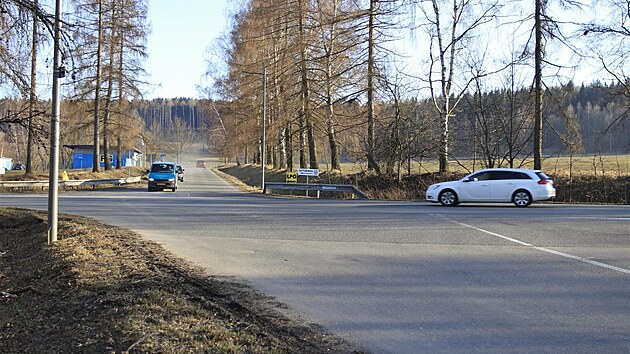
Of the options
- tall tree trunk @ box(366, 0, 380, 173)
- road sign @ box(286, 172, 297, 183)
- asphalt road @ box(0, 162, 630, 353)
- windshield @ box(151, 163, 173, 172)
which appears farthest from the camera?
windshield @ box(151, 163, 173, 172)

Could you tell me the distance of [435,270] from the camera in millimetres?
9234

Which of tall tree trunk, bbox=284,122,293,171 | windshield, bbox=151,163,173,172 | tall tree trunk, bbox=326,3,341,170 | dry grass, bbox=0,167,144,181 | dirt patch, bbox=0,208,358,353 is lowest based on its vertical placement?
dirt patch, bbox=0,208,358,353

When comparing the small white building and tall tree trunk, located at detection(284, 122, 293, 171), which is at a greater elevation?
tall tree trunk, located at detection(284, 122, 293, 171)

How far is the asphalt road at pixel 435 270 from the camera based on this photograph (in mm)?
5840

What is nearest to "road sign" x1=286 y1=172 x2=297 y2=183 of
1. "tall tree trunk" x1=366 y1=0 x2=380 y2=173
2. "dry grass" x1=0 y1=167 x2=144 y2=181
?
"tall tree trunk" x1=366 y1=0 x2=380 y2=173

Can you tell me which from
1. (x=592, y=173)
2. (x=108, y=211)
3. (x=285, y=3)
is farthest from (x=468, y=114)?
(x=108, y=211)

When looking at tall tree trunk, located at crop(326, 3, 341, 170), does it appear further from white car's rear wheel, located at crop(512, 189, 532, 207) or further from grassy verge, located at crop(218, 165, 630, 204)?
white car's rear wheel, located at crop(512, 189, 532, 207)

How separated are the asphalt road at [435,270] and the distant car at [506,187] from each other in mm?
2969

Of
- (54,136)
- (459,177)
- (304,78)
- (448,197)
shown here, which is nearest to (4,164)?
(304,78)

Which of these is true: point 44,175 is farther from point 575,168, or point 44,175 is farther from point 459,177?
point 575,168

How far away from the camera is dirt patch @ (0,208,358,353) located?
5.29 meters

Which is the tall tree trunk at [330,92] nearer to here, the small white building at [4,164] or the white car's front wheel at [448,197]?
the white car's front wheel at [448,197]

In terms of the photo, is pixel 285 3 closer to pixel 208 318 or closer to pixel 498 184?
pixel 498 184

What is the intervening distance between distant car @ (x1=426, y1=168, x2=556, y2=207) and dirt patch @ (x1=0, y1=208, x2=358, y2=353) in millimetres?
14185
